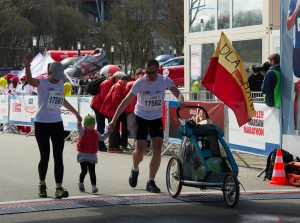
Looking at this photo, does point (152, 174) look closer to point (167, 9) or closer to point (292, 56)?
point (292, 56)

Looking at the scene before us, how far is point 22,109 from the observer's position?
72.8 ft

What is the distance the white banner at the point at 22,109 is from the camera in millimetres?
21578

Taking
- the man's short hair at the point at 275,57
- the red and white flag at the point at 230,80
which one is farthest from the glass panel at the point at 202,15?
the red and white flag at the point at 230,80

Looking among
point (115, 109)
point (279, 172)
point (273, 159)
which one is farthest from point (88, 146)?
point (115, 109)

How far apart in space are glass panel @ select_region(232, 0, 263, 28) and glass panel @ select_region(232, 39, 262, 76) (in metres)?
0.51

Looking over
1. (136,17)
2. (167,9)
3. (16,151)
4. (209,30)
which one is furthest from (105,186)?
(136,17)

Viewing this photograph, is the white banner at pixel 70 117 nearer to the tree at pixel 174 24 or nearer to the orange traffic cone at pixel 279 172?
the orange traffic cone at pixel 279 172

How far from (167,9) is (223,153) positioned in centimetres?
5306

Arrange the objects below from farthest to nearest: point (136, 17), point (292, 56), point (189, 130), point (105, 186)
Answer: point (136, 17) < point (292, 56) < point (105, 186) < point (189, 130)

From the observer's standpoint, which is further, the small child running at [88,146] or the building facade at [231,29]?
the building facade at [231,29]

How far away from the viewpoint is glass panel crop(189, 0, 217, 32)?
22.5 meters

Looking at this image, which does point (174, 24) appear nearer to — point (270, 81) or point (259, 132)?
point (259, 132)

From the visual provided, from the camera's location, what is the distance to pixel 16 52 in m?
80.6

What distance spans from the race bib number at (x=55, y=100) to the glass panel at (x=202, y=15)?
12.8m
